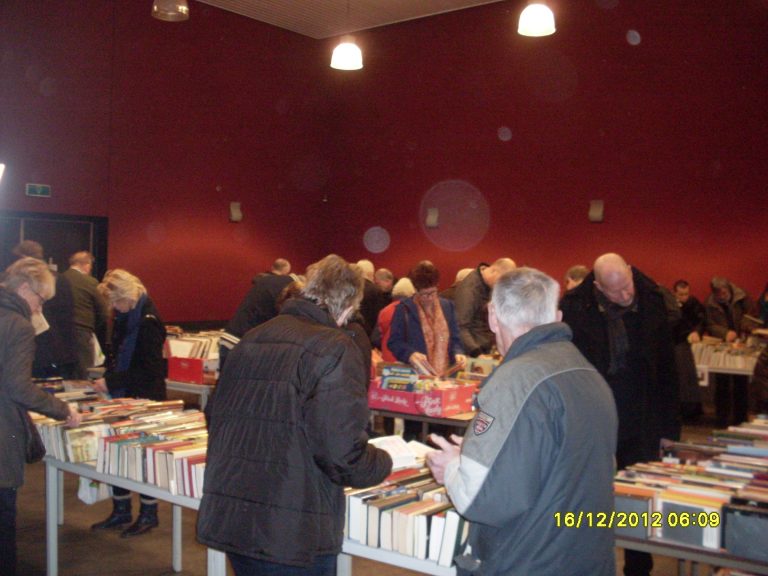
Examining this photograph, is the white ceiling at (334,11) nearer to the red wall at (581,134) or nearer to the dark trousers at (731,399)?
the red wall at (581,134)

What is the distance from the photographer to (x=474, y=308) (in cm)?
641

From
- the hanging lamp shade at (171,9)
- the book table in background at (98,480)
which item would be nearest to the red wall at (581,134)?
the hanging lamp shade at (171,9)

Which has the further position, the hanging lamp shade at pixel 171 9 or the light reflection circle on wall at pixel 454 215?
the light reflection circle on wall at pixel 454 215

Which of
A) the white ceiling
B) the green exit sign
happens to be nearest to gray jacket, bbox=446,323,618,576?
the green exit sign

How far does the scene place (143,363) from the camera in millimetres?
4762

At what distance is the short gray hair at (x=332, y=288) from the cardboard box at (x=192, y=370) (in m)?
4.62

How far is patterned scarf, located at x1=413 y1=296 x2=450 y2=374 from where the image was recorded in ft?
18.5

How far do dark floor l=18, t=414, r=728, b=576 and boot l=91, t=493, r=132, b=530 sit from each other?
76mm

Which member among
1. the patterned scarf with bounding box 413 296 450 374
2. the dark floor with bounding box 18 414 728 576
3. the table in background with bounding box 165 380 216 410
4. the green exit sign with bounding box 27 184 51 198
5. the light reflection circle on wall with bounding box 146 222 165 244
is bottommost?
the dark floor with bounding box 18 414 728 576

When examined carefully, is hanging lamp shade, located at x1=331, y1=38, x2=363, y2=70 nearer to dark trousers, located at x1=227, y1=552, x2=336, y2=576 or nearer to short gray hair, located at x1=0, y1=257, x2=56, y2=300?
short gray hair, located at x1=0, y1=257, x2=56, y2=300

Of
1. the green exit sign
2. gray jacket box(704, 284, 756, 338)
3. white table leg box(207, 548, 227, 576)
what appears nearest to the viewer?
white table leg box(207, 548, 227, 576)

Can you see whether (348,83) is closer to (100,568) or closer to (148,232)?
(148,232)

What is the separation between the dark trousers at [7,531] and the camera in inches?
129

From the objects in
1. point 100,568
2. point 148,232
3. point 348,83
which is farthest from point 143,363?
point 348,83
